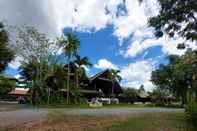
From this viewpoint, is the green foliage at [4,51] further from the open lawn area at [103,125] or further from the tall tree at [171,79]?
the tall tree at [171,79]

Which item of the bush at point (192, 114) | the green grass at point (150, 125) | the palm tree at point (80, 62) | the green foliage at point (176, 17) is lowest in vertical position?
the green grass at point (150, 125)

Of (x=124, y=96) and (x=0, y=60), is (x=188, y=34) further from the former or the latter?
(x=124, y=96)

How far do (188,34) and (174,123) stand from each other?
4.89m

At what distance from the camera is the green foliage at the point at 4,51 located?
144 feet

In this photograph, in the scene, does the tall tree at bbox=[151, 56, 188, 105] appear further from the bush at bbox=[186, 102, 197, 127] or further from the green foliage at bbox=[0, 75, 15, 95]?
the bush at bbox=[186, 102, 197, 127]

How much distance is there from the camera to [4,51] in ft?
149

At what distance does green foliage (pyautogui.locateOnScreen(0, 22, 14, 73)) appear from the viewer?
1728 inches

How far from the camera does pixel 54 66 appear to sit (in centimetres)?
6391

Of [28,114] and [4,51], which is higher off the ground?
[4,51]

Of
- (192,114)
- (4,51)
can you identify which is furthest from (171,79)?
(192,114)

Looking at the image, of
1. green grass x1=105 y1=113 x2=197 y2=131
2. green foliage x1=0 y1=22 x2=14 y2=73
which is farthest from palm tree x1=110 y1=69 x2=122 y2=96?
green grass x1=105 y1=113 x2=197 y2=131

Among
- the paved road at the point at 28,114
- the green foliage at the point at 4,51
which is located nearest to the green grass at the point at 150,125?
the paved road at the point at 28,114

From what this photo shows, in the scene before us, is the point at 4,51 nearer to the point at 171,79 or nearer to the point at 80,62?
the point at 80,62

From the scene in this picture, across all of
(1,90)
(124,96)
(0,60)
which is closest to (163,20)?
(0,60)
